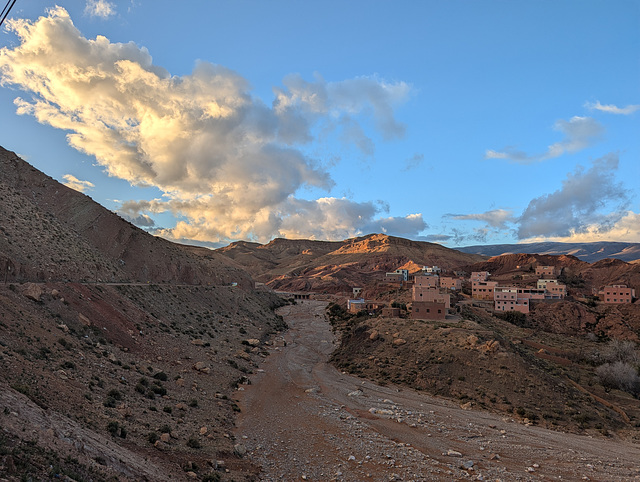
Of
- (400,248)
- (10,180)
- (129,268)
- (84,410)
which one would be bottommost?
(84,410)

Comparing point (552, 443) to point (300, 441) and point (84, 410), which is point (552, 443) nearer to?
point (300, 441)

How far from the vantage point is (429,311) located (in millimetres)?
44125

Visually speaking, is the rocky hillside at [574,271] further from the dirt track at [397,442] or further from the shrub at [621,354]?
the dirt track at [397,442]

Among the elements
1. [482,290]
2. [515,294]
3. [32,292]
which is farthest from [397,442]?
[482,290]

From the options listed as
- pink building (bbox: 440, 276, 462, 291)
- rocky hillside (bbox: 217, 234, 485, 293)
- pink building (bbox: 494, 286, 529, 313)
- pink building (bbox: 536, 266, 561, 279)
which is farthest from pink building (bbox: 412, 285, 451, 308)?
rocky hillside (bbox: 217, 234, 485, 293)

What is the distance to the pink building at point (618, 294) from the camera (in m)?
69.9

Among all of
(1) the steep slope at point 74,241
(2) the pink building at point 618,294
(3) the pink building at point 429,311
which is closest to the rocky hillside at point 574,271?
(2) the pink building at point 618,294

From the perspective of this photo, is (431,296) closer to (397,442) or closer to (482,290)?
(482,290)

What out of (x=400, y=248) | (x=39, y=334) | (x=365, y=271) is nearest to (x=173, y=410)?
(x=39, y=334)

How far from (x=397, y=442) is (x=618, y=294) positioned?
241 ft

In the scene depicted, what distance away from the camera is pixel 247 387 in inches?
1048

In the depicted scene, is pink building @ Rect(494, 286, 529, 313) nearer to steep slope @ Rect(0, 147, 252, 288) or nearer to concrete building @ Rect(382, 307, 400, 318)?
concrete building @ Rect(382, 307, 400, 318)

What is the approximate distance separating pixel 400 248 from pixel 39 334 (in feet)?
569

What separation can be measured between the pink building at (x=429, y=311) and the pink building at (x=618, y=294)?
48199mm
